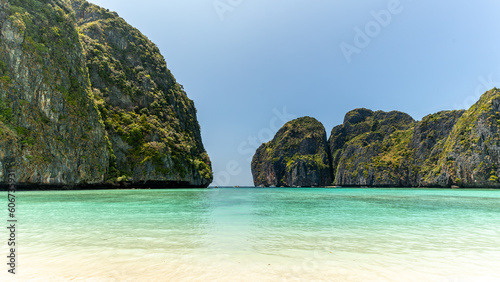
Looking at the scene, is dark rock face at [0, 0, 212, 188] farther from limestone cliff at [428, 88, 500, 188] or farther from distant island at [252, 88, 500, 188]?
distant island at [252, 88, 500, 188]

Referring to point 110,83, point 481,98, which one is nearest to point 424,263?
point 110,83

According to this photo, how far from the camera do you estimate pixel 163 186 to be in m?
71.8

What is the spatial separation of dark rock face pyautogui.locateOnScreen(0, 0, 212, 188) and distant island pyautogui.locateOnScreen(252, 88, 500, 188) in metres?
87.6

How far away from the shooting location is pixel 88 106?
54500 mm

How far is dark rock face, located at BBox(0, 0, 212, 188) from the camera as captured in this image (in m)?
40.3

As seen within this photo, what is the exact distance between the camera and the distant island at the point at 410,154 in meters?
80.6

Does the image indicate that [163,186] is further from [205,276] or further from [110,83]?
[205,276]

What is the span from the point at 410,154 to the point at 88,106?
146231 mm

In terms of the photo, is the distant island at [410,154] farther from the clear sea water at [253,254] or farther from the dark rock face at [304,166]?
the clear sea water at [253,254]

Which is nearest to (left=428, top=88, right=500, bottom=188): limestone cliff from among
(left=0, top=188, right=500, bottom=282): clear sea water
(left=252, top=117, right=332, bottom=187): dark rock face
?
(left=252, top=117, right=332, bottom=187): dark rock face

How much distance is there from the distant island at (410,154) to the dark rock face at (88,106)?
87.6 meters

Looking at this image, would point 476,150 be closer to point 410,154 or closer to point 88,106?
point 410,154

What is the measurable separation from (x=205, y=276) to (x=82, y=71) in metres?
67.0

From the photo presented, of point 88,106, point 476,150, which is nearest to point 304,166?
point 476,150
